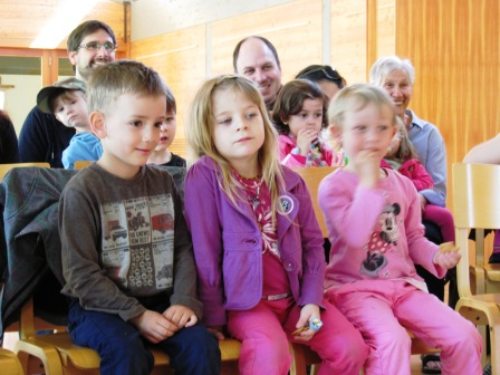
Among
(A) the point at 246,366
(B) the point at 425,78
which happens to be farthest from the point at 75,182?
(B) the point at 425,78

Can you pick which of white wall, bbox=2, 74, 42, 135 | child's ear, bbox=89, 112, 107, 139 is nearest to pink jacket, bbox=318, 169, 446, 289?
child's ear, bbox=89, 112, 107, 139

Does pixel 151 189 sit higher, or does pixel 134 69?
pixel 134 69

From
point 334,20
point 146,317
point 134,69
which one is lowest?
point 146,317

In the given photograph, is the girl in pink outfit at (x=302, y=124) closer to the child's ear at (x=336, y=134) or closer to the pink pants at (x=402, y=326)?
the child's ear at (x=336, y=134)

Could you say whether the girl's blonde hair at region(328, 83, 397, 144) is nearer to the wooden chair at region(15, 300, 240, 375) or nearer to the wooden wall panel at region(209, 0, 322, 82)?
the wooden chair at region(15, 300, 240, 375)

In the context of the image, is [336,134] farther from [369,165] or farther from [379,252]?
[379,252]

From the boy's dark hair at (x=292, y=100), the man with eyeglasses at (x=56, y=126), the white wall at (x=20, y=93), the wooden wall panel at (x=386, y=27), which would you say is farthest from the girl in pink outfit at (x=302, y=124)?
the white wall at (x=20, y=93)

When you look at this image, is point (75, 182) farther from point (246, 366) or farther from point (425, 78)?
point (425, 78)

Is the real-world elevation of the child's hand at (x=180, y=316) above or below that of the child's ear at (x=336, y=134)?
below

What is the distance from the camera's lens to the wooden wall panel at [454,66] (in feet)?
17.5

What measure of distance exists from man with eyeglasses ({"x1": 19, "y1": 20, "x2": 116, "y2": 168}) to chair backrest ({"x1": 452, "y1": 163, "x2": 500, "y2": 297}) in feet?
4.69

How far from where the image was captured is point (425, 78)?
5402 millimetres

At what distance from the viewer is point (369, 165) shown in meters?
2.20

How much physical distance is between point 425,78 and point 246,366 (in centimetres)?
383
